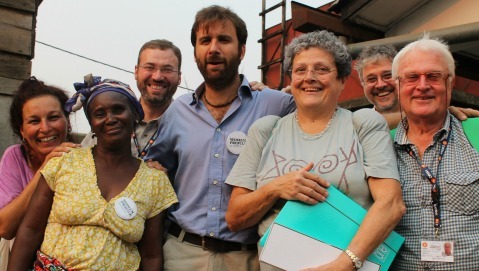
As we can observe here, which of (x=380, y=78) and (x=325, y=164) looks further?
(x=380, y=78)

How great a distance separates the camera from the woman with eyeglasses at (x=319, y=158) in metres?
2.42

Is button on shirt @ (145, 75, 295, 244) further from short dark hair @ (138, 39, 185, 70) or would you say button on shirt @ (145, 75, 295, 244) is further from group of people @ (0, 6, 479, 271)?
short dark hair @ (138, 39, 185, 70)

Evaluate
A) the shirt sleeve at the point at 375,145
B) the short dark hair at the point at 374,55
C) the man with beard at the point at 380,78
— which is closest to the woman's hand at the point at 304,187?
the shirt sleeve at the point at 375,145

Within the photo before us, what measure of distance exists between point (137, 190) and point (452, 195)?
5.35 feet

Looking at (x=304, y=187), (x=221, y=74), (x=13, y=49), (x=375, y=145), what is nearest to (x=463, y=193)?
(x=375, y=145)

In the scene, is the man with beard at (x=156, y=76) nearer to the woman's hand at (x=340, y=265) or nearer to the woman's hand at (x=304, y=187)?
the woman's hand at (x=304, y=187)

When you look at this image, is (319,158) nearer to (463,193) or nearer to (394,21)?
(463,193)

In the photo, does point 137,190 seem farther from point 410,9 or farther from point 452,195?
point 410,9

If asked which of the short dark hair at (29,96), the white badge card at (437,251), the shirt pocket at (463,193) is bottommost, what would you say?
the white badge card at (437,251)

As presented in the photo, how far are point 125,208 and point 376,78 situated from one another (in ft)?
6.81

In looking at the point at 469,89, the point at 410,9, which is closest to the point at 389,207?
the point at 410,9

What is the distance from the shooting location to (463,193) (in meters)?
2.47

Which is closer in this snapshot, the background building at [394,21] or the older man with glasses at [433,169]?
the older man with glasses at [433,169]

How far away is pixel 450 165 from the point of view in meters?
2.57
